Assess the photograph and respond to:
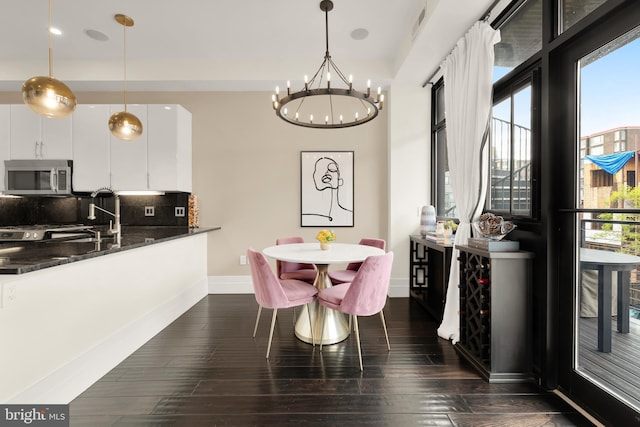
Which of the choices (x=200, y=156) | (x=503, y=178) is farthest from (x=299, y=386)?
(x=200, y=156)

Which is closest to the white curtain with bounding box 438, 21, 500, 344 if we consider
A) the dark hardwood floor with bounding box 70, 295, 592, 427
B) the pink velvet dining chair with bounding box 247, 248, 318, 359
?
the dark hardwood floor with bounding box 70, 295, 592, 427

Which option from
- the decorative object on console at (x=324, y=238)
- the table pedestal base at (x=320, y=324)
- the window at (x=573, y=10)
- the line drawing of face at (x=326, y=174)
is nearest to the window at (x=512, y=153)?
the window at (x=573, y=10)

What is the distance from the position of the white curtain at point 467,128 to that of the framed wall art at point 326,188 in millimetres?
1463

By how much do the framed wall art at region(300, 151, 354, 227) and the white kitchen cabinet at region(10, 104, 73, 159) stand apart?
300 centimetres

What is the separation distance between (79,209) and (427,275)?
4.83m

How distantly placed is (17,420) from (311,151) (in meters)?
3.50

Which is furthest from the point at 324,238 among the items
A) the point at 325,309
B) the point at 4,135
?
the point at 4,135

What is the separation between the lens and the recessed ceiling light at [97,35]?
309cm

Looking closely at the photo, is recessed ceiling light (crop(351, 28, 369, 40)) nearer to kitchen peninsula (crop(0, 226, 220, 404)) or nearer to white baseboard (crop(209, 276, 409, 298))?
kitchen peninsula (crop(0, 226, 220, 404))

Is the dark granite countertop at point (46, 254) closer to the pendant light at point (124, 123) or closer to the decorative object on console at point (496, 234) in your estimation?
the pendant light at point (124, 123)

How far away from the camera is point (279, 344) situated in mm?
2539

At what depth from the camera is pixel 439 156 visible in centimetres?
382

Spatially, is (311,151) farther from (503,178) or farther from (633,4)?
(633,4)

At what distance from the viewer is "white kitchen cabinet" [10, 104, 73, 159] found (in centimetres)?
359
